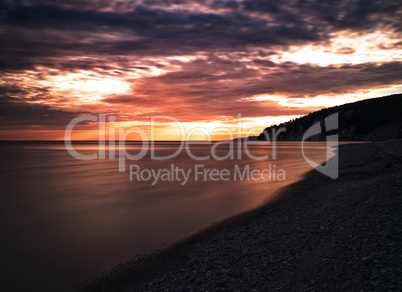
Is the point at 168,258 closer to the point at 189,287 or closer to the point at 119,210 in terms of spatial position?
the point at 189,287

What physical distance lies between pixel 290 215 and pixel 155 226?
6431 mm

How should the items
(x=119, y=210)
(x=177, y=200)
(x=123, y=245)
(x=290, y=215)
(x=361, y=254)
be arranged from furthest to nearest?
(x=177, y=200), (x=119, y=210), (x=290, y=215), (x=123, y=245), (x=361, y=254)

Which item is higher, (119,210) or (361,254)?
(361,254)

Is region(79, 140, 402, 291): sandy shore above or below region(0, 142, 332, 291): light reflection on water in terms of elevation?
above

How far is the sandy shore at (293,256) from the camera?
5547mm

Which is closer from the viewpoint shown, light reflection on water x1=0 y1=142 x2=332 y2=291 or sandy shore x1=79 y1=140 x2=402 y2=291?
sandy shore x1=79 y1=140 x2=402 y2=291

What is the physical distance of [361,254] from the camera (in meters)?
6.04

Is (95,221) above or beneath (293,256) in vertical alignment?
beneath

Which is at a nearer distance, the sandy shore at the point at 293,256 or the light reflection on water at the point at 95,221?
the sandy shore at the point at 293,256

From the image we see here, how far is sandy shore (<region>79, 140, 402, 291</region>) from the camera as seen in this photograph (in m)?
5.55

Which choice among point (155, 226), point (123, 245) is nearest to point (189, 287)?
point (123, 245)

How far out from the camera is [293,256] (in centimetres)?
709

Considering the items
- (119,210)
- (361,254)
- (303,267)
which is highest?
(361,254)

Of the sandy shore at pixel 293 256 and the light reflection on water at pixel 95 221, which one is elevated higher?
the sandy shore at pixel 293 256
